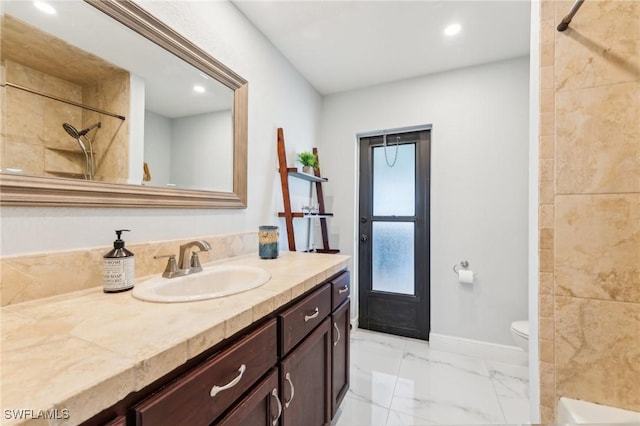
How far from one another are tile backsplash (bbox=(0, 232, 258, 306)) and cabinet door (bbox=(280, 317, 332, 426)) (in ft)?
2.25

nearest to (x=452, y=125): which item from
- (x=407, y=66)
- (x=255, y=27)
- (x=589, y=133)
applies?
(x=407, y=66)

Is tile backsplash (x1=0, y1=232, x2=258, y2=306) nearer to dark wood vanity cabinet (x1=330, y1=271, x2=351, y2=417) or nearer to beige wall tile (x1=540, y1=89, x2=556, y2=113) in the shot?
dark wood vanity cabinet (x1=330, y1=271, x2=351, y2=417)

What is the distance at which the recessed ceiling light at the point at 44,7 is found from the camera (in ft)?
2.68

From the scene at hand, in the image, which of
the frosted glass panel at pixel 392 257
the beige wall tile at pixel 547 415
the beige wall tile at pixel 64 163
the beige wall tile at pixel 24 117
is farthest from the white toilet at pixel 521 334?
the beige wall tile at pixel 24 117

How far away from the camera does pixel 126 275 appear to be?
2.93 ft

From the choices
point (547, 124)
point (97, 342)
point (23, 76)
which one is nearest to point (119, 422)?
point (97, 342)

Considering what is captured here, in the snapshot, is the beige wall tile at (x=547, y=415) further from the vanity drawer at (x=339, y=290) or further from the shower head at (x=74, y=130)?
the shower head at (x=74, y=130)

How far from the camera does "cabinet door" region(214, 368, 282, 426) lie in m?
0.69

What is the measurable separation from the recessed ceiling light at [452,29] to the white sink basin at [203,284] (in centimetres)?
197

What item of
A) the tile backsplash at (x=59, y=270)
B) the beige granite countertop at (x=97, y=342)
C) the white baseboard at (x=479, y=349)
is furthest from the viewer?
the white baseboard at (x=479, y=349)

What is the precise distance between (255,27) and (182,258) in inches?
62.5

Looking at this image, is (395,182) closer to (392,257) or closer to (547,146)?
(392,257)

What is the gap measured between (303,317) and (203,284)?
46 centimetres

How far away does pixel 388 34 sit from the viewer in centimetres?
182
